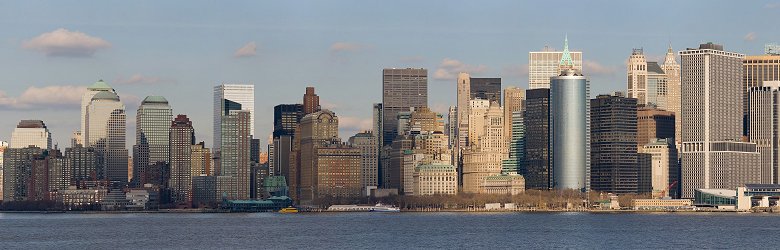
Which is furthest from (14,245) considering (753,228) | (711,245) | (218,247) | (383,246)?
(753,228)

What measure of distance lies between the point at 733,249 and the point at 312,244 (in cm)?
3886

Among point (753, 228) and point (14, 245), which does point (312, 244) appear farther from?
point (753, 228)

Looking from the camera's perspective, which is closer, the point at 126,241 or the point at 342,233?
the point at 126,241

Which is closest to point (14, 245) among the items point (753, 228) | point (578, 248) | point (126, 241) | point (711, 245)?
point (126, 241)

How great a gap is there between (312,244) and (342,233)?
88.9 ft

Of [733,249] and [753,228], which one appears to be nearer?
[733,249]

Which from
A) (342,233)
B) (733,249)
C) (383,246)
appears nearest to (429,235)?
(342,233)

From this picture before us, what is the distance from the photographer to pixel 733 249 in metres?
147

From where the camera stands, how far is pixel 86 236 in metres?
178

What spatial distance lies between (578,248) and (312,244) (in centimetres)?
2524

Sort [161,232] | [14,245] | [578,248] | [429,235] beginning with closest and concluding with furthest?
[578,248], [14,245], [429,235], [161,232]

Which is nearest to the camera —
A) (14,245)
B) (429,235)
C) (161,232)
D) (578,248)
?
(578,248)

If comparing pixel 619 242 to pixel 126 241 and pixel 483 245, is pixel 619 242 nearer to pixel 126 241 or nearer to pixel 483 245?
pixel 483 245

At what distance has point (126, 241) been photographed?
6388 inches
